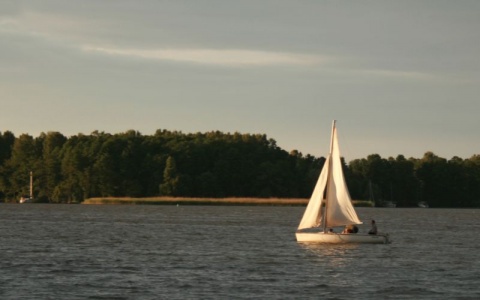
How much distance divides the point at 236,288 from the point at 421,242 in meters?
41.8

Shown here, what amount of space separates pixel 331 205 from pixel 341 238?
3061 mm

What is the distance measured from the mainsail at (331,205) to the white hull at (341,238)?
91 cm

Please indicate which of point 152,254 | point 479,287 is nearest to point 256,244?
point 152,254

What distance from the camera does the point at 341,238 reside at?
77500 mm

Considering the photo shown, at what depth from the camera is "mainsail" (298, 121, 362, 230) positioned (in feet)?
259

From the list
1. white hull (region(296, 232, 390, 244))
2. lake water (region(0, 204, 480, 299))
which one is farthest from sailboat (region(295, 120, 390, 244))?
lake water (region(0, 204, 480, 299))

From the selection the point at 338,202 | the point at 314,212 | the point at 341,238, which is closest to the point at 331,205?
the point at 338,202

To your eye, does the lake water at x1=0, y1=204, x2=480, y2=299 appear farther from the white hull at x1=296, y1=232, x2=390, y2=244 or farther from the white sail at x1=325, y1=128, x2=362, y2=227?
the white sail at x1=325, y1=128, x2=362, y2=227

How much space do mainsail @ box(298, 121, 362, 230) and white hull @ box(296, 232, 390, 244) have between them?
91cm

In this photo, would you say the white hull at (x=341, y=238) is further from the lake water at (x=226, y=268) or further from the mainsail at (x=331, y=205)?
the mainsail at (x=331, y=205)

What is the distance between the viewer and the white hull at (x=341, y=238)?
77625 mm

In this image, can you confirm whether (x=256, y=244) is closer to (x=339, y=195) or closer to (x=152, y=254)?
(x=339, y=195)

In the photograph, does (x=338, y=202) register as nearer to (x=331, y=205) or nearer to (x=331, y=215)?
(x=331, y=205)

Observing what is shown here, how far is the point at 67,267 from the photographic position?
57844 millimetres
